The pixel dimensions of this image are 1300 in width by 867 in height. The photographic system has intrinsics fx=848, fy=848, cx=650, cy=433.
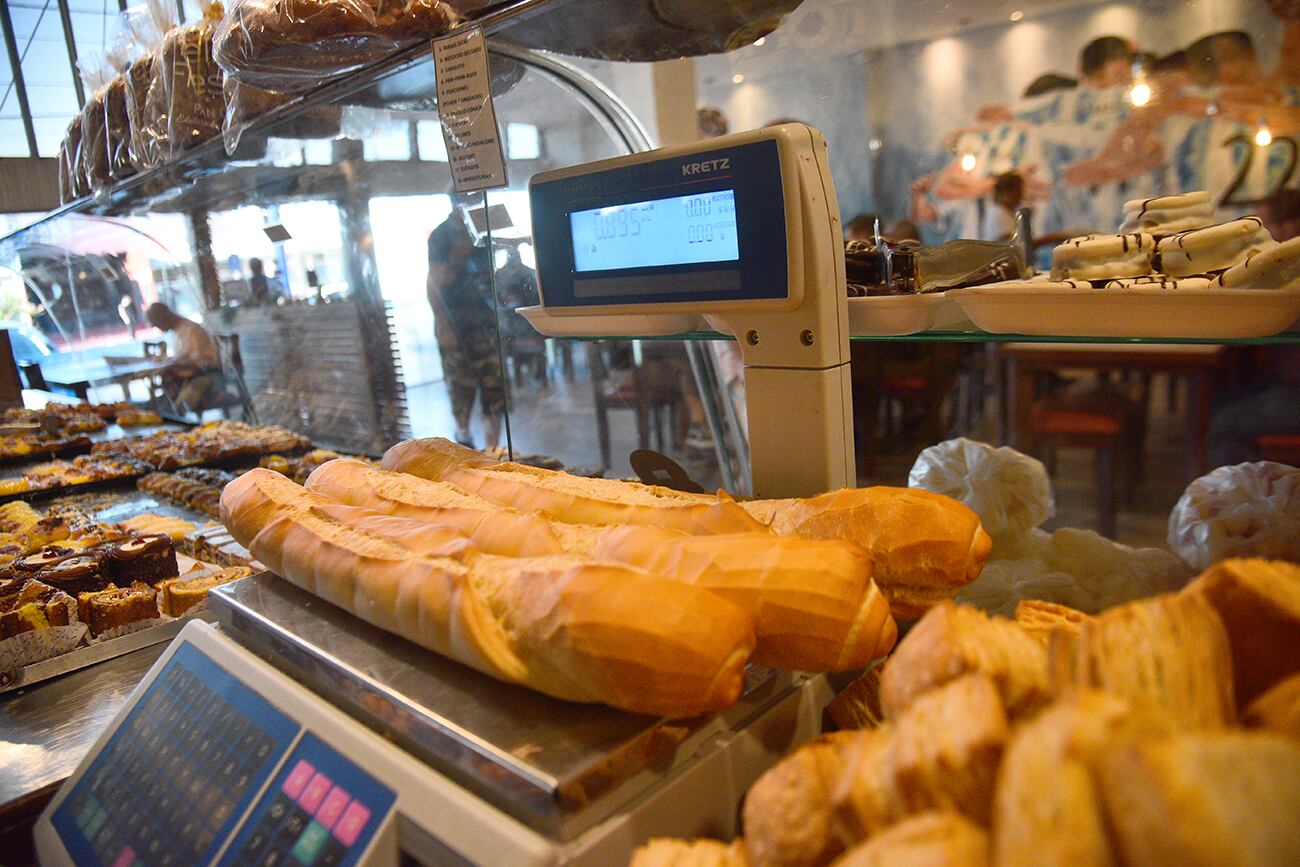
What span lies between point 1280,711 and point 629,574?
1.55 ft

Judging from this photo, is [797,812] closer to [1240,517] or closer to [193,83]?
[1240,517]

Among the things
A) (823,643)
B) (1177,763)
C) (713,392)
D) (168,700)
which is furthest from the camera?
(713,392)

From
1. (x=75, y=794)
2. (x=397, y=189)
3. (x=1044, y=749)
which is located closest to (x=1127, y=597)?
(x=1044, y=749)

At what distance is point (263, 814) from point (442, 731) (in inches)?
8.8

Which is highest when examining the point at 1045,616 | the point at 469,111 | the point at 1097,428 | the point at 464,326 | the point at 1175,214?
the point at 469,111

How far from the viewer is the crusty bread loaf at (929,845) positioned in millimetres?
417

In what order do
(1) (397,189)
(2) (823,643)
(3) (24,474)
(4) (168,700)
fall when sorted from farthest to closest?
(3) (24,474) < (1) (397,189) < (4) (168,700) < (2) (823,643)

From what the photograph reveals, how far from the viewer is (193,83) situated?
7.68 feet

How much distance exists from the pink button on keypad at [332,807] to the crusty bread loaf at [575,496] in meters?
0.38

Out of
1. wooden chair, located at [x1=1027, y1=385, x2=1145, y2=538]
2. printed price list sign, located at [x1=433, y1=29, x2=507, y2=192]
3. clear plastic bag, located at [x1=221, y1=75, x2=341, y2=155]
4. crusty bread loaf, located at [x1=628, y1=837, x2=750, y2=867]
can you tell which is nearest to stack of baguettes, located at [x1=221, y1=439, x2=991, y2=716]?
crusty bread loaf, located at [x1=628, y1=837, x2=750, y2=867]

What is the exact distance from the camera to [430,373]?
2.67 m

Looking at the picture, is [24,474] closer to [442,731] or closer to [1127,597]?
[442,731]

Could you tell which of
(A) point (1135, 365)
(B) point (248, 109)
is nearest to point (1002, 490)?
(B) point (248, 109)

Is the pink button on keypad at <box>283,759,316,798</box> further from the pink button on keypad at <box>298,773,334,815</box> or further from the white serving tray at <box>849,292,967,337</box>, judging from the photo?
the white serving tray at <box>849,292,967,337</box>
